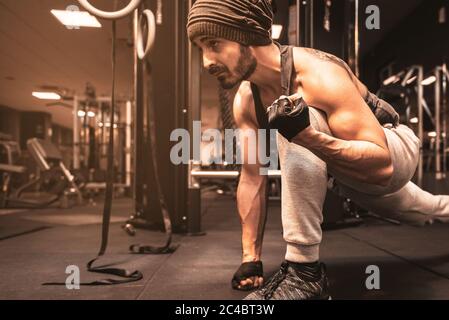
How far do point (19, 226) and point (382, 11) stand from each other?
5.52 metres

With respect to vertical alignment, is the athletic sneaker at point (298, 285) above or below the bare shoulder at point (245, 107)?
below

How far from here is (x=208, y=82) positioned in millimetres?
8180

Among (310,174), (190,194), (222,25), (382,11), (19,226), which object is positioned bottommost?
(19,226)

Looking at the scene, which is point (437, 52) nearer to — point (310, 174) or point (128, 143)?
point (128, 143)

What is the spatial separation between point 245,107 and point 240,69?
0.26 metres

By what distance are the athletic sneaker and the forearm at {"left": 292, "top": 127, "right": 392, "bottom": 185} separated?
0.25 m

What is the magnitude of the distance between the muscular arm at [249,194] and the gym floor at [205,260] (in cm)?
14

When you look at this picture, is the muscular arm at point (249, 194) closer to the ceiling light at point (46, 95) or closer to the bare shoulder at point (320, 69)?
the bare shoulder at point (320, 69)

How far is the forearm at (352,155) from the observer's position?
0.81 metres

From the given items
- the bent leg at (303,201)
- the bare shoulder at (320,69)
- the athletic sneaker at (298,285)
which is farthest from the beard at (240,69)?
the athletic sneaker at (298,285)
